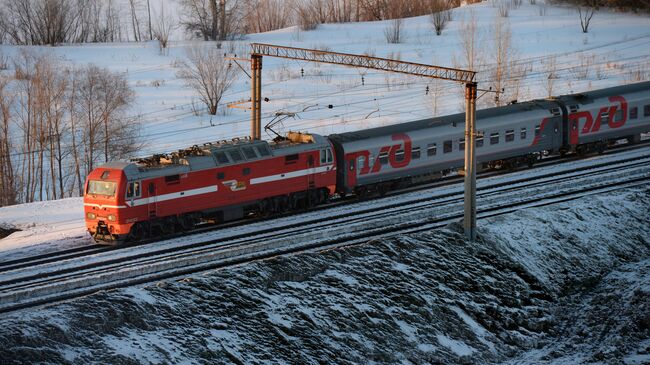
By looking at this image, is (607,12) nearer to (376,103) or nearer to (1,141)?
(376,103)

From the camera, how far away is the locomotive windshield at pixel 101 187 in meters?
35.2

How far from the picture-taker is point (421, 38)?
90062 mm

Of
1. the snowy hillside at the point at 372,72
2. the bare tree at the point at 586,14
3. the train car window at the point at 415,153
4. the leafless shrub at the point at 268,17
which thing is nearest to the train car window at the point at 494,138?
the train car window at the point at 415,153

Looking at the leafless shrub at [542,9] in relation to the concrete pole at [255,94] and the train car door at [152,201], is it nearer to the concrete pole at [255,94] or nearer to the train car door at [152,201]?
the concrete pole at [255,94]

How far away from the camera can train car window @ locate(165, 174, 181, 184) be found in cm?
3584

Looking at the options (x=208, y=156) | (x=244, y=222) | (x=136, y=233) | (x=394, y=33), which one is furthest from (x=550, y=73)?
(x=136, y=233)

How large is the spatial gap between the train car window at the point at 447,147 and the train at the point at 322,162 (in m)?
0.08

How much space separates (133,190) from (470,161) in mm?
13691

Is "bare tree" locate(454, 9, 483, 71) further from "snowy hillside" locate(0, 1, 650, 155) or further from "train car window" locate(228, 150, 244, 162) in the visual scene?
"train car window" locate(228, 150, 244, 162)

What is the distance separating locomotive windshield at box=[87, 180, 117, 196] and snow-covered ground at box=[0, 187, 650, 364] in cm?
817

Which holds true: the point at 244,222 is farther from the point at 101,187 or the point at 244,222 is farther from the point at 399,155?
the point at 399,155

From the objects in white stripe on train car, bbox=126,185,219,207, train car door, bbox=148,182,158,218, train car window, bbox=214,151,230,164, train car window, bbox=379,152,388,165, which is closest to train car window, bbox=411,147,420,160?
train car window, bbox=379,152,388,165

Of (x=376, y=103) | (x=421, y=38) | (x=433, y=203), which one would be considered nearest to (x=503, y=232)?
(x=433, y=203)

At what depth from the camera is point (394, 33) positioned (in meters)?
89.1
